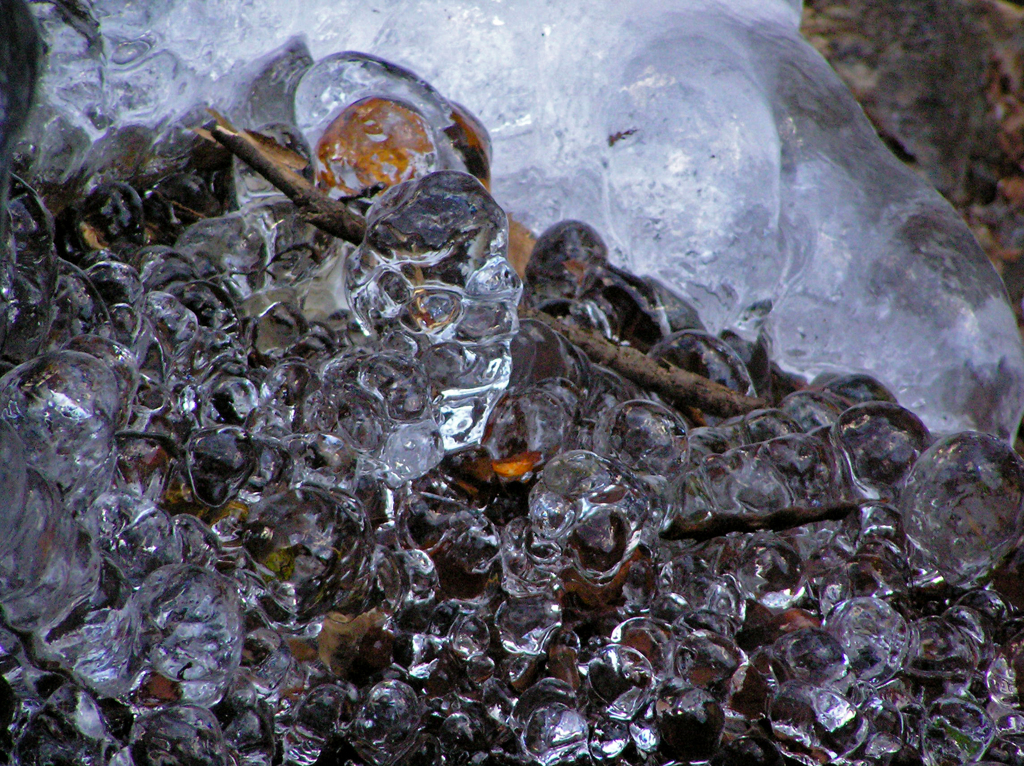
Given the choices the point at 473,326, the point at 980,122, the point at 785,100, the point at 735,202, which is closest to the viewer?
the point at 473,326

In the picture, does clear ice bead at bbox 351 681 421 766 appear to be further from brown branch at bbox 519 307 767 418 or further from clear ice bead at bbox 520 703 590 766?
brown branch at bbox 519 307 767 418

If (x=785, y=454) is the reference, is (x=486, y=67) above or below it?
above

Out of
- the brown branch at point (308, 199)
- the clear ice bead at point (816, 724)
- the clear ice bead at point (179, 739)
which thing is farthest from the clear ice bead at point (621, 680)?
the brown branch at point (308, 199)

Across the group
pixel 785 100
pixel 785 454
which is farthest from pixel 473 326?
pixel 785 100

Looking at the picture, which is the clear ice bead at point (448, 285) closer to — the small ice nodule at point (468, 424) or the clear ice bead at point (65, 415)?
the small ice nodule at point (468, 424)

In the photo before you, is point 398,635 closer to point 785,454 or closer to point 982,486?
point 785,454

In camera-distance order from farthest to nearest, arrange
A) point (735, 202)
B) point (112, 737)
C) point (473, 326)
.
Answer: point (735, 202)
point (473, 326)
point (112, 737)

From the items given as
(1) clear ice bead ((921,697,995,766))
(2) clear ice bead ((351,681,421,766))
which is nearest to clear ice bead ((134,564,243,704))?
(2) clear ice bead ((351,681,421,766))
